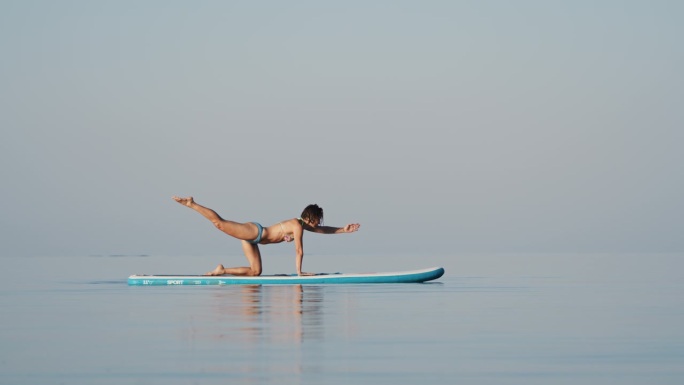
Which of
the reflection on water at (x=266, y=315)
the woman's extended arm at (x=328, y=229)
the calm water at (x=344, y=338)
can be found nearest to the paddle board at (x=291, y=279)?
the reflection on water at (x=266, y=315)

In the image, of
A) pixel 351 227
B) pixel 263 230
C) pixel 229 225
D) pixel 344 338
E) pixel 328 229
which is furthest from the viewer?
pixel 263 230

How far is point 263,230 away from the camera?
2264 cm

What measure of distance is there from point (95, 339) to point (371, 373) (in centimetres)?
375

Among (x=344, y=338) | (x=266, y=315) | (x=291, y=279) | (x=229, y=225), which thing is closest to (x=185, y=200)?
(x=229, y=225)

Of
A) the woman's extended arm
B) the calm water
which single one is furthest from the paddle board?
the calm water

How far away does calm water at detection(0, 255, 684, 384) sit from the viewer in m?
8.90

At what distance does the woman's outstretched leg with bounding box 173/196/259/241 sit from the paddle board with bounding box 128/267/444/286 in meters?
0.77

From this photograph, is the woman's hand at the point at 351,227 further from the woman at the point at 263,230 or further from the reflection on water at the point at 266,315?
the reflection on water at the point at 266,315

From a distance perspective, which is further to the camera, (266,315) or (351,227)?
(351,227)

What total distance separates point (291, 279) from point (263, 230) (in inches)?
56.8

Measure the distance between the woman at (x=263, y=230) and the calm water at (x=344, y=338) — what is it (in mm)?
2141

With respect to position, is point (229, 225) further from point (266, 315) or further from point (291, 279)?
point (266, 315)

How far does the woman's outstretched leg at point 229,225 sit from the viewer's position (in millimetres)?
22266

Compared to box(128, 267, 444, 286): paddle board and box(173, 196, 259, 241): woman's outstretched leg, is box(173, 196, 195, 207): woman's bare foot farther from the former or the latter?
box(128, 267, 444, 286): paddle board
